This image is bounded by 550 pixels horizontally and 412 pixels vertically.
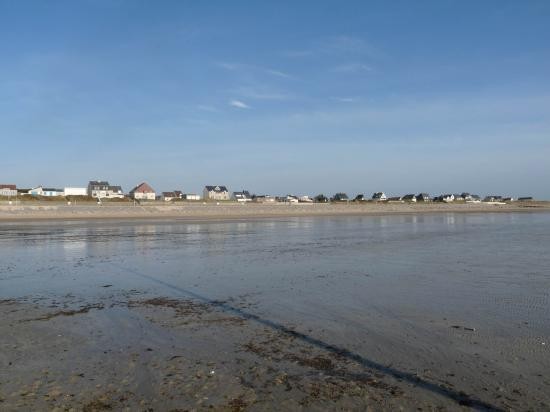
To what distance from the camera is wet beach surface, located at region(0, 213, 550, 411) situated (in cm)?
543

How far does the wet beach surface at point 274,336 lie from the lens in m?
5.43

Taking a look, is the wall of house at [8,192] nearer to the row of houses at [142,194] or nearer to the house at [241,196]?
the row of houses at [142,194]

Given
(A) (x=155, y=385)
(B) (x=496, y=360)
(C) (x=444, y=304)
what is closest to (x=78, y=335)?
(A) (x=155, y=385)

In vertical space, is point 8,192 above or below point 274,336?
above

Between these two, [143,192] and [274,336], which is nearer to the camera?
[274,336]

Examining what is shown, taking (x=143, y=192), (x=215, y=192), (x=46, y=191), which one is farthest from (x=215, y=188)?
(x=46, y=191)

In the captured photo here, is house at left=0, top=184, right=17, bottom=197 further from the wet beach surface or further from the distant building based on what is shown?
the wet beach surface

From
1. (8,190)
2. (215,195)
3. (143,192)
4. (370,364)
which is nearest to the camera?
(370,364)

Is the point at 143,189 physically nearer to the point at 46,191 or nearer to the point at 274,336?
the point at 46,191

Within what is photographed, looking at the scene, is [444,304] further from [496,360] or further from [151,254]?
[151,254]

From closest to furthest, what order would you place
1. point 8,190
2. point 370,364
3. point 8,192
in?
point 370,364 → point 8,192 → point 8,190

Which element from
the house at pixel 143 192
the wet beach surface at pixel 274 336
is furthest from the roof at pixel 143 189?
the wet beach surface at pixel 274 336

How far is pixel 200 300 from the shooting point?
1066 centimetres

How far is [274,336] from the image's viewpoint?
776cm
